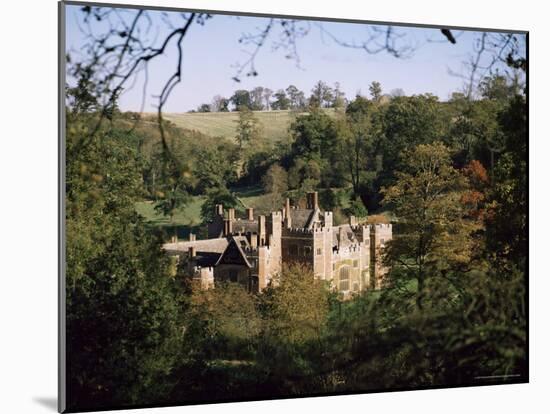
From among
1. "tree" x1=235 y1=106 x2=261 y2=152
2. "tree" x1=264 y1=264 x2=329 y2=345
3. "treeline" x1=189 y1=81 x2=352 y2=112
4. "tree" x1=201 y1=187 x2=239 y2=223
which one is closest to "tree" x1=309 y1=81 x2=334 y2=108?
"treeline" x1=189 y1=81 x2=352 y2=112

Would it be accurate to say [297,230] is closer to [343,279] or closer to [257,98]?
[343,279]

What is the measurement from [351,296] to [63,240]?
7.96ft

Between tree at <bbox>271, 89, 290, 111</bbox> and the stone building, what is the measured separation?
0.75 m

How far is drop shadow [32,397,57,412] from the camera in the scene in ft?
28.2

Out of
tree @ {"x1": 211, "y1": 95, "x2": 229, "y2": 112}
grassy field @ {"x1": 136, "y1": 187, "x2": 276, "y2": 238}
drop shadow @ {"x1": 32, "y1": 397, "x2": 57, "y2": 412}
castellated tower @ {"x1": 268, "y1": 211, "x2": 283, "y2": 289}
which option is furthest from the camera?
castellated tower @ {"x1": 268, "y1": 211, "x2": 283, "y2": 289}

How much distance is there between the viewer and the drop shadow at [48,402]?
8.59 metres

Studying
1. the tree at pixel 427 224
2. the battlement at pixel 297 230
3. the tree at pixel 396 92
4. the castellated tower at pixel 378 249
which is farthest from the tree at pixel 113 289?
the tree at pixel 396 92

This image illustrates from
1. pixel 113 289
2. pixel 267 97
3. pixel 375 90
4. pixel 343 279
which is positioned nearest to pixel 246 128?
pixel 267 97

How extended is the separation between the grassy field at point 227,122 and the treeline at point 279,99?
0.04m

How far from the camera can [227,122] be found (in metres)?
9.18

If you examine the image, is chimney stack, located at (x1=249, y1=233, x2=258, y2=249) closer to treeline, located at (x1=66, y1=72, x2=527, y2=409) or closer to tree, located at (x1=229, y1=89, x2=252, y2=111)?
treeline, located at (x1=66, y1=72, x2=527, y2=409)

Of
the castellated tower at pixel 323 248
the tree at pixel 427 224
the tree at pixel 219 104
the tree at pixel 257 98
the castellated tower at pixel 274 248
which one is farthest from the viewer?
the tree at pixel 427 224

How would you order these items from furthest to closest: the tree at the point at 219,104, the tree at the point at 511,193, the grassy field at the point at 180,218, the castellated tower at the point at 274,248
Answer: the tree at the point at 511,193 → the castellated tower at the point at 274,248 → the tree at the point at 219,104 → the grassy field at the point at 180,218

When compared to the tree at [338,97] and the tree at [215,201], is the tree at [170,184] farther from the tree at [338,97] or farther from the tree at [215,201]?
the tree at [338,97]
